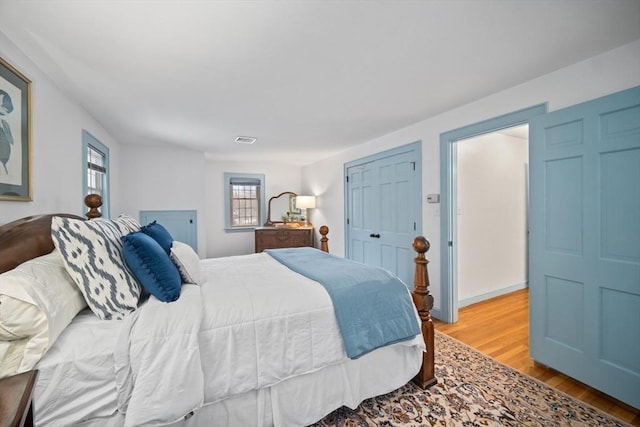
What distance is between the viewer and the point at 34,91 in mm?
1866

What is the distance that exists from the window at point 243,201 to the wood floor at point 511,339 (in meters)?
4.19

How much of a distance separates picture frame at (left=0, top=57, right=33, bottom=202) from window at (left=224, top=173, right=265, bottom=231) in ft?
13.0

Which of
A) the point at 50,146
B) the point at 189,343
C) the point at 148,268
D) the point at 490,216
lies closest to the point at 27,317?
the point at 148,268

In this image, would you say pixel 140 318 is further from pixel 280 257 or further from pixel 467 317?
pixel 467 317

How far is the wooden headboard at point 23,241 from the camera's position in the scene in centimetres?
123

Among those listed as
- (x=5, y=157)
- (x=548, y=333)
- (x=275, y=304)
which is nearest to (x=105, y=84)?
(x=5, y=157)

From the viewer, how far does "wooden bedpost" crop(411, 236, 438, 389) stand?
188cm

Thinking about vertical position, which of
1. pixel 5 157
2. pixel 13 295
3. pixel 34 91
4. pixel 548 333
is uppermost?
pixel 34 91

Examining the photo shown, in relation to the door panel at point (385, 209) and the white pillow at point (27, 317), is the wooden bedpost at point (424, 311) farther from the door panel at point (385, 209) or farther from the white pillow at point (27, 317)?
the white pillow at point (27, 317)

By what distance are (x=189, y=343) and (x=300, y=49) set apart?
1772mm

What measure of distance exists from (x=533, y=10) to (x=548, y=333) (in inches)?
87.9

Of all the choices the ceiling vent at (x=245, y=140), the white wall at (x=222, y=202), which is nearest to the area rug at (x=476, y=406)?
the ceiling vent at (x=245, y=140)

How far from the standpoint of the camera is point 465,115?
2.77 meters

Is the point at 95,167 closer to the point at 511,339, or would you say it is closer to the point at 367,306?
the point at 367,306
